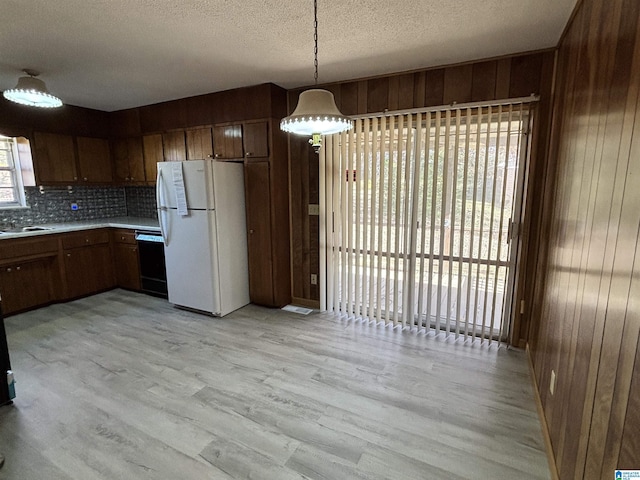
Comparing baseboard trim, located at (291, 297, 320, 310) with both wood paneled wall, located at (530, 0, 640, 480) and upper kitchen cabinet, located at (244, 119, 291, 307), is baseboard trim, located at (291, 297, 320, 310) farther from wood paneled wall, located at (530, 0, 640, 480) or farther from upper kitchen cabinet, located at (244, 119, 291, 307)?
wood paneled wall, located at (530, 0, 640, 480)

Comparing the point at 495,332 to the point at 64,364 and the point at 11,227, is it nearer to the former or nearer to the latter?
the point at 64,364

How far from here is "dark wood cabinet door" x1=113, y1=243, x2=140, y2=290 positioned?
4.23 metres

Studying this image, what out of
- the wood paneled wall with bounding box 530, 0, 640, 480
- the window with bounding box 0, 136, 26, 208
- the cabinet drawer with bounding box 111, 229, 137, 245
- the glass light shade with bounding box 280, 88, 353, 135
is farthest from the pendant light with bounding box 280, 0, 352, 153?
the window with bounding box 0, 136, 26, 208

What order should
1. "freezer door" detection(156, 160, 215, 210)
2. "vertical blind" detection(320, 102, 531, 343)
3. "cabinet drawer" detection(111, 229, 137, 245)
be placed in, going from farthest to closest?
"cabinet drawer" detection(111, 229, 137, 245) → "freezer door" detection(156, 160, 215, 210) → "vertical blind" detection(320, 102, 531, 343)

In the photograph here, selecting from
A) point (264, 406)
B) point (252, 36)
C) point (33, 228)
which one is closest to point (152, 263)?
point (33, 228)

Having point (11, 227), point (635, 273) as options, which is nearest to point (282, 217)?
point (635, 273)

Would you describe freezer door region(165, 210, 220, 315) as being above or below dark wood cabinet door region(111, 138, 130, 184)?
below

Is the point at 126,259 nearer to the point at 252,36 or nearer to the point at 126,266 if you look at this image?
the point at 126,266

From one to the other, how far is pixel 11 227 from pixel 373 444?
472 cm

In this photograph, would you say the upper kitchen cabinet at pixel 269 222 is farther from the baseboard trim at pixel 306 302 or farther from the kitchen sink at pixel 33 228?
the kitchen sink at pixel 33 228

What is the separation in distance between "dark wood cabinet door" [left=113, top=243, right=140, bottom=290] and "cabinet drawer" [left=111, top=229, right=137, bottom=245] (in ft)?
0.18

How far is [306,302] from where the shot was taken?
3.78 m

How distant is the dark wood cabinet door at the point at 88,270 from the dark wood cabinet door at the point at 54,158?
0.96m

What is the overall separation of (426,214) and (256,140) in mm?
1936
